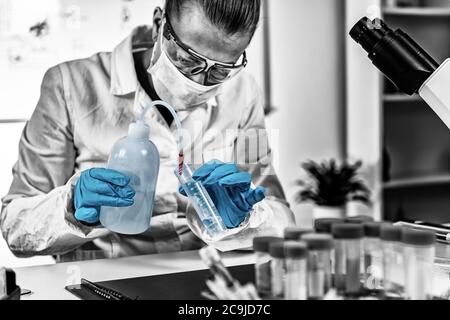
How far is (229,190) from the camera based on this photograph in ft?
5.53

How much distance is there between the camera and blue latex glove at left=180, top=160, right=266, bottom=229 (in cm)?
166

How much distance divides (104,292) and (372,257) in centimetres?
52

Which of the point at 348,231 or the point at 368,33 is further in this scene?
the point at 368,33

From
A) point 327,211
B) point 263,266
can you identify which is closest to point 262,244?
point 263,266

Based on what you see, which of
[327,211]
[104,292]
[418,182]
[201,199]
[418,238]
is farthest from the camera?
[418,182]

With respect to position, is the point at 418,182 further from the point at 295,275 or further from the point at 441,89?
the point at 295,275

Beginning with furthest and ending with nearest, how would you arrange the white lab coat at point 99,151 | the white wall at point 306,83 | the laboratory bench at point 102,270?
the white wall at point 306,83, the white lab coat at point 99,151, the laboratory bench at point 102,270

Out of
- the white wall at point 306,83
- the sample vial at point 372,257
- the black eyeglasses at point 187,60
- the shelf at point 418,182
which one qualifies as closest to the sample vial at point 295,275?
the sample vial at point 372,257

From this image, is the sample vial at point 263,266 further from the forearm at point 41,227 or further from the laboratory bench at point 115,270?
the forearm at point 41,227

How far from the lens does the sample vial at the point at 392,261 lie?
984 millimetres

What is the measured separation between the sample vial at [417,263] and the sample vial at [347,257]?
73mm

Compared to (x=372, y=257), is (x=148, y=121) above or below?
above

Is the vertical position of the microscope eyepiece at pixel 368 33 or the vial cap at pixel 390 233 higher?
the microscope eyepiece at pixel 368 33
